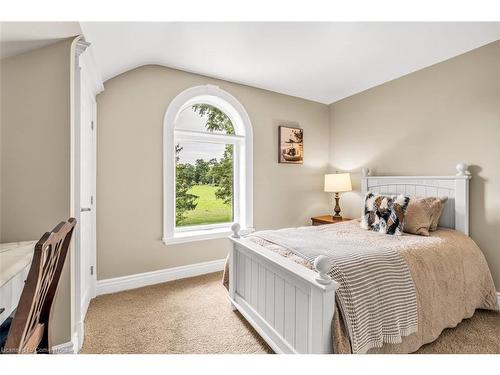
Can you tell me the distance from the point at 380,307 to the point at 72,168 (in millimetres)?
2005

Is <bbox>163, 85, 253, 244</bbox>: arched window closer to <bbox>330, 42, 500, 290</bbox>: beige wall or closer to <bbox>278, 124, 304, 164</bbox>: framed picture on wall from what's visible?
<bbox>278, 124, 304, 164</bbox>: framed picture on wall

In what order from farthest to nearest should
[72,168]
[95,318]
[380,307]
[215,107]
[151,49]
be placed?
[215,107], [151,49], [95,318], [72,168], [380,307]

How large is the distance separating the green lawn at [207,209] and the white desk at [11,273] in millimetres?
1868

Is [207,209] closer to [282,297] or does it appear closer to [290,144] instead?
[290,144]

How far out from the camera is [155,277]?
2717 millimetres

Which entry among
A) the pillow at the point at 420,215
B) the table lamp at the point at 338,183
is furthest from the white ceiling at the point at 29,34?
the table lamp at the point at 338,183

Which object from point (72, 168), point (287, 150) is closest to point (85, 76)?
point (72, 168)

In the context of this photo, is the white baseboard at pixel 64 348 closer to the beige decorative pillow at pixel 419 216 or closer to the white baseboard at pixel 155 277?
the white baseboard at pixel 155 277

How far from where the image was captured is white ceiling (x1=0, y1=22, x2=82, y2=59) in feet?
4.09

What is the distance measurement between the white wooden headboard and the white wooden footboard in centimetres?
188

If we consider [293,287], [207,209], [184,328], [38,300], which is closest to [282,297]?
[293,287]

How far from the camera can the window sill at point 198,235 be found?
280 cm

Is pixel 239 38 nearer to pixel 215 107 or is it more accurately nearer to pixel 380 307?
pixel 215 107
